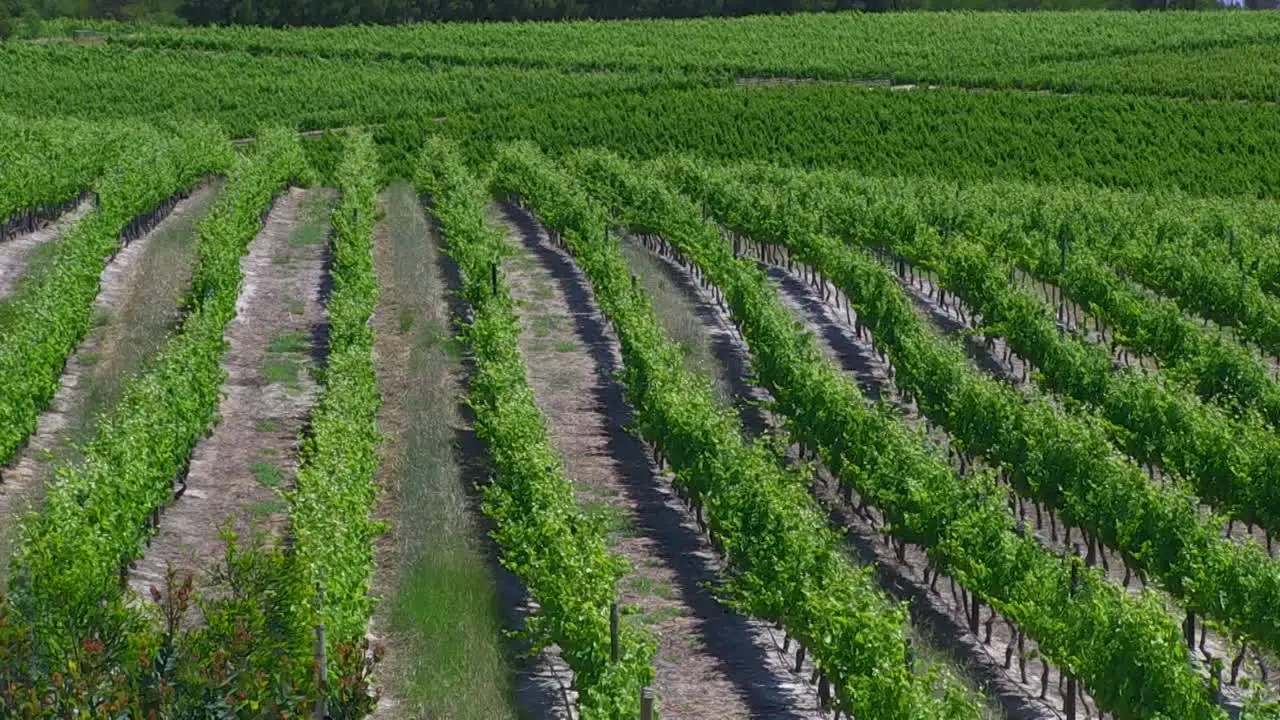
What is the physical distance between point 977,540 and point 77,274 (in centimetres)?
1869

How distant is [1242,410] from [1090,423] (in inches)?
178

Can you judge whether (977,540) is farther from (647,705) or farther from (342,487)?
(342,487)

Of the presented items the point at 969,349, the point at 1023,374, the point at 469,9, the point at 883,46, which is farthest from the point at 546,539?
the point at 469,9

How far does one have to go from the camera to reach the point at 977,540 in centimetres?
2239

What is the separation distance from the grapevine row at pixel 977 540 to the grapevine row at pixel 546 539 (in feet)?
12.8

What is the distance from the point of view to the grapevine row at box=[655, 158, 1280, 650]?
21.5 metres

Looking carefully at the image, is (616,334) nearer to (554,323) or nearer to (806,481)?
(554,323)

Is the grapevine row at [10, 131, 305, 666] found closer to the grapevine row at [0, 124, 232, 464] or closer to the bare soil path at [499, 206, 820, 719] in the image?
the grapevine row at [0, 124, 232, 464]

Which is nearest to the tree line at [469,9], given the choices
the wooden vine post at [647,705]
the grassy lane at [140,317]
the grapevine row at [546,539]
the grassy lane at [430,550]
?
the grassy lane at [140,317]

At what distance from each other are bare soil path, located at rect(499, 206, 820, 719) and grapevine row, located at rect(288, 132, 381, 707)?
320cm

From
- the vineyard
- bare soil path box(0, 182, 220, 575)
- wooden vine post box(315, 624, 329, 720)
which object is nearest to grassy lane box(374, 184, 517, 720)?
the vineyard

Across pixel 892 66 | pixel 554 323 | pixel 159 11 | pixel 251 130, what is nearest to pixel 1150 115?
pixel 892 66

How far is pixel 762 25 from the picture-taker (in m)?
104

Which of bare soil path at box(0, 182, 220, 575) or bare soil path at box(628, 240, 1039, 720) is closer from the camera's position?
bare soil path at box(628, 240, 1039, 720)
